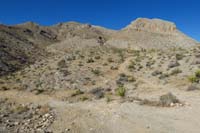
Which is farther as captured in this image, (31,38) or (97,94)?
(31,38)

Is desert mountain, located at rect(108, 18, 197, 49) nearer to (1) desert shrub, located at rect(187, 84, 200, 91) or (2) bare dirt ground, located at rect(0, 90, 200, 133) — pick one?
(1) desert shrub, located at rect(187, 84, 200, 91)

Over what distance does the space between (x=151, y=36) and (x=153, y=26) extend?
8052mm

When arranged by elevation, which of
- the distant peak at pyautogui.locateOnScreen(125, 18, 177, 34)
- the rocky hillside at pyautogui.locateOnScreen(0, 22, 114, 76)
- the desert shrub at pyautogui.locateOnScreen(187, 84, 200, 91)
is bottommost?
the desert shrub at pyautogui.locateOnScreen(187, 84, 200, 91)

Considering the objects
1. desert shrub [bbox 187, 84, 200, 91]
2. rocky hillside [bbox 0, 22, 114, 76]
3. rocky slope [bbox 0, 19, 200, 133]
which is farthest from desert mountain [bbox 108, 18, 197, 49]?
desert shrub [bbox 187, 84, 200, 91]

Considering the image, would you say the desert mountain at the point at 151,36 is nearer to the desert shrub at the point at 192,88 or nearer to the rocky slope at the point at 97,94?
the rocky slope at the point at 97,94

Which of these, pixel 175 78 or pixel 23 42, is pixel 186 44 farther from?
pixel 175 78

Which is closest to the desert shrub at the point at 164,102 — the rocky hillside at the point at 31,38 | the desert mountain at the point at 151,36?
the rocky hillside at the point at 31,38

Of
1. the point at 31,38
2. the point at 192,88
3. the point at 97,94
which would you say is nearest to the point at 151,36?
the point at 31,38

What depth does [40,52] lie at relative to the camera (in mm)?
57656

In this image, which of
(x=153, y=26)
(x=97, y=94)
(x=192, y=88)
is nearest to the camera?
(x=192, y=88)

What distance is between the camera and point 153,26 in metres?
76.4

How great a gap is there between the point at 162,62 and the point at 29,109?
809 inches

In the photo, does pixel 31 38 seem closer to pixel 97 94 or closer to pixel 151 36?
pixel 151 36

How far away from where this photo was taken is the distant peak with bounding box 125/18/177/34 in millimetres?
74562
